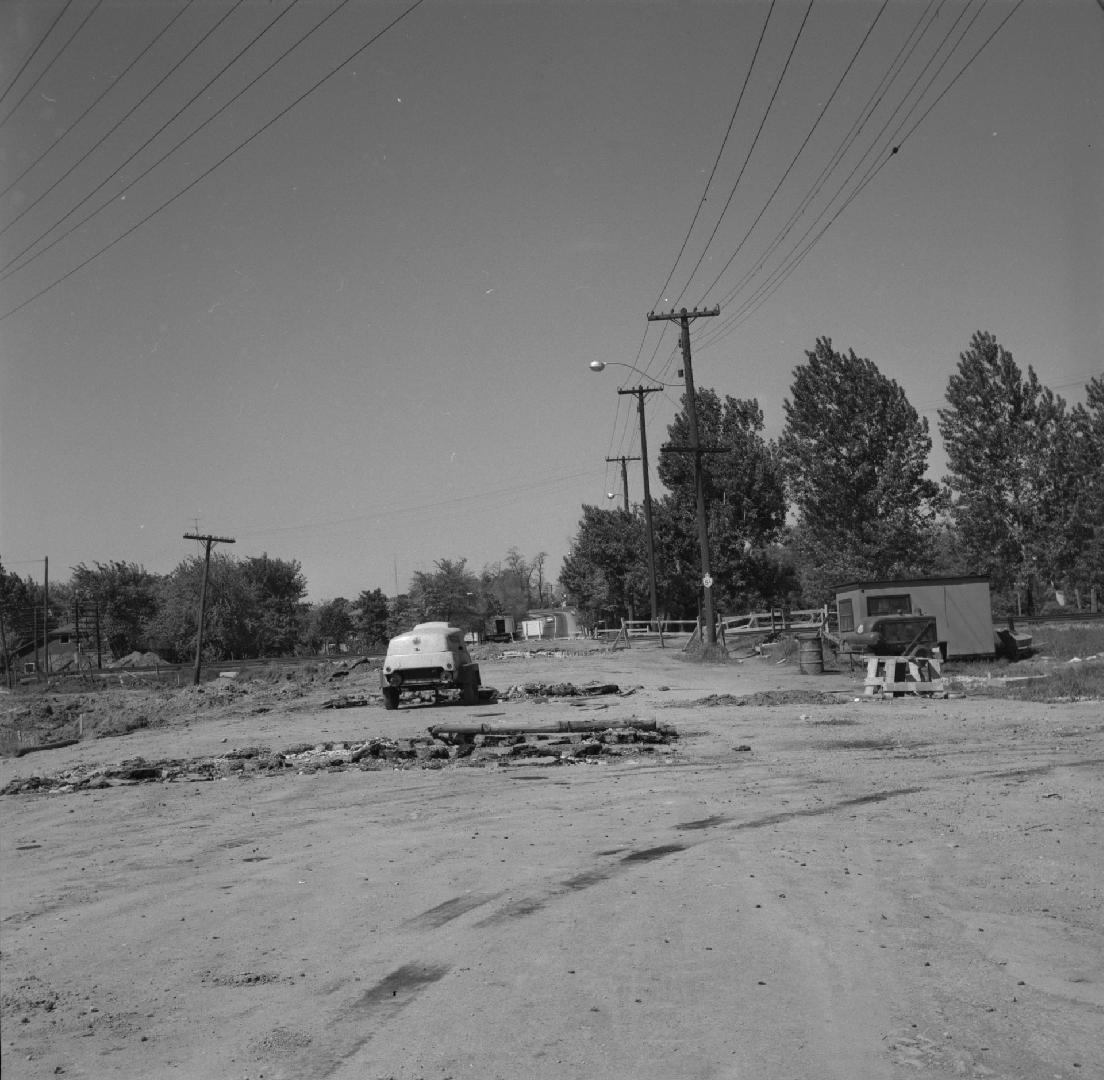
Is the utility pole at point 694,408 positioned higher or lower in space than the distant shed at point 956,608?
higher

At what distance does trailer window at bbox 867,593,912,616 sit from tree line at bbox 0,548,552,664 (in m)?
61.5

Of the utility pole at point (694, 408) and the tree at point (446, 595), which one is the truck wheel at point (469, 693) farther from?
the tree at point (446, 595)

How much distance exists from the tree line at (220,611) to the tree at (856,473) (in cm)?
4259

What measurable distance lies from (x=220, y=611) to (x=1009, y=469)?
62.8 m

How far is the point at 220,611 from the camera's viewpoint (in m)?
92.2

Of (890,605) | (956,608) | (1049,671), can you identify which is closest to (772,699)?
(1049,671)

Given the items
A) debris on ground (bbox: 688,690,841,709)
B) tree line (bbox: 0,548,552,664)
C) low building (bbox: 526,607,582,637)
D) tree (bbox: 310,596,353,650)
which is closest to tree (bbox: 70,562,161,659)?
tree line (bbox: 0,548,552,664)

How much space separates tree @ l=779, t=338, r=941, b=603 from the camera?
192 feet

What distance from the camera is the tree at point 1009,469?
5553 centimetres

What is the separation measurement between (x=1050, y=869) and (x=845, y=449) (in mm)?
54145

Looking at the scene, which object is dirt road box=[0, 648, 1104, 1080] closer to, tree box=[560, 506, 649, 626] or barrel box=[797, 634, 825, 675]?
barrel box=[797, 634, 825, 675]

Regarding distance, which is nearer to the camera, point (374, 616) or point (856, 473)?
point (856, 473)

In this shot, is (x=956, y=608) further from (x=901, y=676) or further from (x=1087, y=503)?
(x=1087, y=503)

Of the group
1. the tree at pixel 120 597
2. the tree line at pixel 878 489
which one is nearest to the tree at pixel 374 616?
the tree at pixel 120 597
